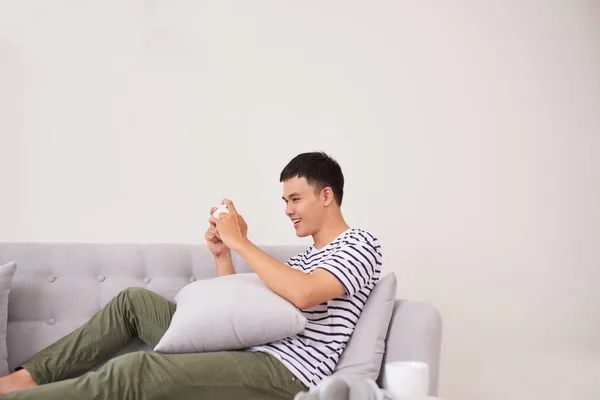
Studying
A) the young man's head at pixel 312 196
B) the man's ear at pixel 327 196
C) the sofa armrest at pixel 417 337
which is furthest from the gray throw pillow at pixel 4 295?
the sofa armrest at pixel 417 337

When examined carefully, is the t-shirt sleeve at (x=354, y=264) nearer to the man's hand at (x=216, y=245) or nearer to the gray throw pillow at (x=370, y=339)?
the gray throw pillow at (x=370, y=339)

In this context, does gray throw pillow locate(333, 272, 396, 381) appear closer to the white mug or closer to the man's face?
the man's face

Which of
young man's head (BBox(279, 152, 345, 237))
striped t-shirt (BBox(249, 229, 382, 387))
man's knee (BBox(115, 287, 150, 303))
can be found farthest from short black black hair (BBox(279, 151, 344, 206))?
man's knee (BBox(115, 287, 150, 303))

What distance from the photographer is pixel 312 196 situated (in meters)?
2.10

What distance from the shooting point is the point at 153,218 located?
2666mm

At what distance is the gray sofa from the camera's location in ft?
6.73

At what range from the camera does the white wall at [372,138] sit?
2.63 meters

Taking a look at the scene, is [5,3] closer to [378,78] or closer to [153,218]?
[153,218]

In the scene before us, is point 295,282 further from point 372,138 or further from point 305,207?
point 372,138

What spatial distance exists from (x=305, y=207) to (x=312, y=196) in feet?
0.14

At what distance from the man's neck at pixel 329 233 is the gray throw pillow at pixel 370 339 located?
246mm

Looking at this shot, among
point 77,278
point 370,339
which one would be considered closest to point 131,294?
point 77,278

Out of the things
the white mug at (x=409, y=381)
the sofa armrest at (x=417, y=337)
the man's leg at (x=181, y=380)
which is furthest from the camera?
the sofa armrest at (x=417, y=337)

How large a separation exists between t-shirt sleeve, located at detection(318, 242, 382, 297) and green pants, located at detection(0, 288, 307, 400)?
288mm
